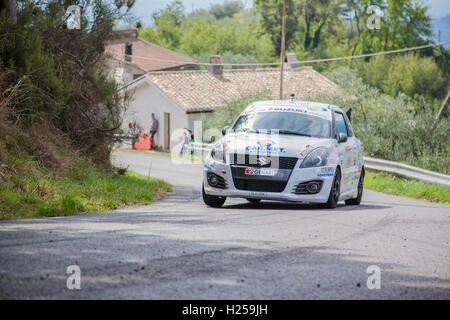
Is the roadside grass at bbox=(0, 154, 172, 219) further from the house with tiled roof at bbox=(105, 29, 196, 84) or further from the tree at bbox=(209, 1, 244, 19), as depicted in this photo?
the tree at bbox=(209, 1, 244, 19)

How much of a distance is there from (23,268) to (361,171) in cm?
904

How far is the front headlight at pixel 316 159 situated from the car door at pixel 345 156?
2.25 feet

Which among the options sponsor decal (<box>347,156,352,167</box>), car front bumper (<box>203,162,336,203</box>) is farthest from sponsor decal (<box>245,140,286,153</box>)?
sponsor decal (<box>347,156,352,167</box>)

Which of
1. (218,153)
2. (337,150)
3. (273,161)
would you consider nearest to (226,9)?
(337,150)

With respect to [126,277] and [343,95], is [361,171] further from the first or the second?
[343,95]

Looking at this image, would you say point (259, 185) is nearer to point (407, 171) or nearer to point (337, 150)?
point (337, 150)

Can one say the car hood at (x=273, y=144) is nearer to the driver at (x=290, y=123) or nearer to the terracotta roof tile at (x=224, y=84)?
the driver at (x=290, y=123)

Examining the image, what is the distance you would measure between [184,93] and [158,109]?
2779 mm

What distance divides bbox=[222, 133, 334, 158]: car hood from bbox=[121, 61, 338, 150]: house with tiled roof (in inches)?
1350

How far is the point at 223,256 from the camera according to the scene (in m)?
5.89

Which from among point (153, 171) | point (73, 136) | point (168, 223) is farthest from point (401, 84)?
point (168, 223)

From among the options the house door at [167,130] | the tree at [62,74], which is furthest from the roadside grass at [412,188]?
the house door at [167,130]

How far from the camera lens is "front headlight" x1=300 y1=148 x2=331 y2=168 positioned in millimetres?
10305

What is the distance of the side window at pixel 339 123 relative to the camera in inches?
470
